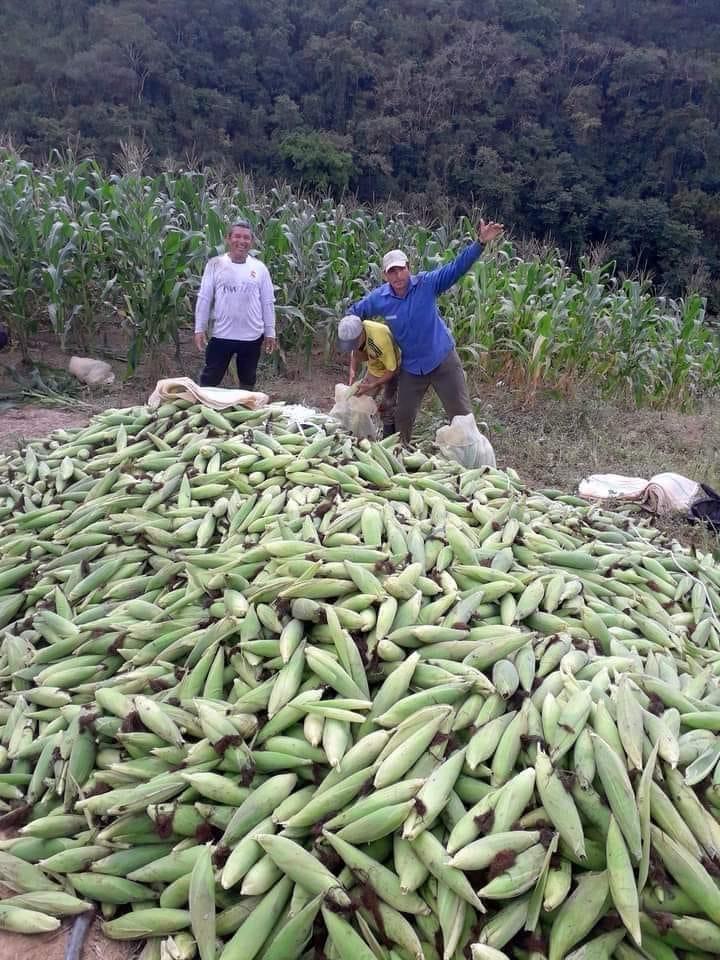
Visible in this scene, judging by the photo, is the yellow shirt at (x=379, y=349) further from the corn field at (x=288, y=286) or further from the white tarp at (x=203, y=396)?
the corn field at (x=288, y=286)

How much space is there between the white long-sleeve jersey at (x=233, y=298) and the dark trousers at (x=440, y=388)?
1566mm

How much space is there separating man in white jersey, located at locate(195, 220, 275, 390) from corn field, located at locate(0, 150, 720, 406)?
1.40 m

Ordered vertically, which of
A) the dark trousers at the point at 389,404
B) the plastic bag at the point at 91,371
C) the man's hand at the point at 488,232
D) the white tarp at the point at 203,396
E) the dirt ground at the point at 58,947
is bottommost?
the plastic bag at the point at 91,371

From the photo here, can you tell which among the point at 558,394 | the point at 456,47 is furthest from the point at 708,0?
the point at 558,394

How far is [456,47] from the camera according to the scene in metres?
38.7

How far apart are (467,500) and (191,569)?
147 cm

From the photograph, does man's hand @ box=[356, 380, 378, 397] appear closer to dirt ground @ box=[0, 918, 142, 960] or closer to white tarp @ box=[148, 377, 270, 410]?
white tarp @ box=[148, 377, 270, 410]

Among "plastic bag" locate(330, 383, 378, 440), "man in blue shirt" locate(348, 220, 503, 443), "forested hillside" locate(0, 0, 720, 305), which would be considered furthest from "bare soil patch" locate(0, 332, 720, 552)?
"forested hillside" locate(0, 0, 720, 305)

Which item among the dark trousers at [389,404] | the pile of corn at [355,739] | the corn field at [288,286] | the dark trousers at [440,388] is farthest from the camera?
the corn field at [288,286]

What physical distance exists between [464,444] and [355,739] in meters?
3.40

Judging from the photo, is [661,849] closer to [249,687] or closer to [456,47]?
[249,687]

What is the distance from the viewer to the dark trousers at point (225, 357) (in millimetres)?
6586

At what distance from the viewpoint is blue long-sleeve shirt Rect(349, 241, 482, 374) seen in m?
5.55

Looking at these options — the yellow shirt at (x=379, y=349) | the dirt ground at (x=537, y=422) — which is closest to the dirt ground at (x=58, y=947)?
the yellow shirt at (x=379, y=349)
